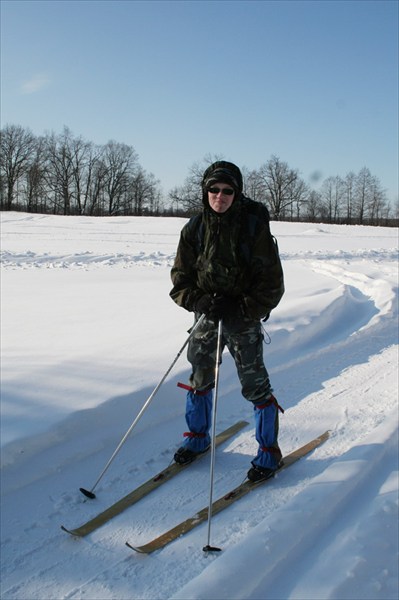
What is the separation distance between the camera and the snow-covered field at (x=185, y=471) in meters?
2.26

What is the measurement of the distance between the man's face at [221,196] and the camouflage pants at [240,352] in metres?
0.74

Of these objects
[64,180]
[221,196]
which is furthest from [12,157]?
[221,196]

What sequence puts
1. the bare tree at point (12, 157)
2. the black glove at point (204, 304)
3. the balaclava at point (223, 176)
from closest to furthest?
the balaclava at point (223, 176) < the black glove at point (204, 304) < the bare tree at point (12, 157)

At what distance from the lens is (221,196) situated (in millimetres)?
2914

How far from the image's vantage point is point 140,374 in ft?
14.3

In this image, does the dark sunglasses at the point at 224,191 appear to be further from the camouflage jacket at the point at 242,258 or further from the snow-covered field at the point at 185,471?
the snow-covered field at the point at 185,471

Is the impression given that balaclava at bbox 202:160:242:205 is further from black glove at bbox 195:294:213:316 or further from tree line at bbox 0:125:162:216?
tree line at bbox 0:125:162:216

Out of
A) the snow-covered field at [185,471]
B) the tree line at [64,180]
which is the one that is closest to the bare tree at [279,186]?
the tree line at [64,180]

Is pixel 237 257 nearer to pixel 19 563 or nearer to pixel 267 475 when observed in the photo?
pixel 267 475

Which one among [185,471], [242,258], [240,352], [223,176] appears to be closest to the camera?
[223,176]

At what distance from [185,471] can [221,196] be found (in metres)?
1.89

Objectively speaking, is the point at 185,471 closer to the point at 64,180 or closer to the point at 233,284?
the point at 233,284

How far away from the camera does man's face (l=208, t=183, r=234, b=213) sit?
2.90 meters

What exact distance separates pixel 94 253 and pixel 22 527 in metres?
13.9
